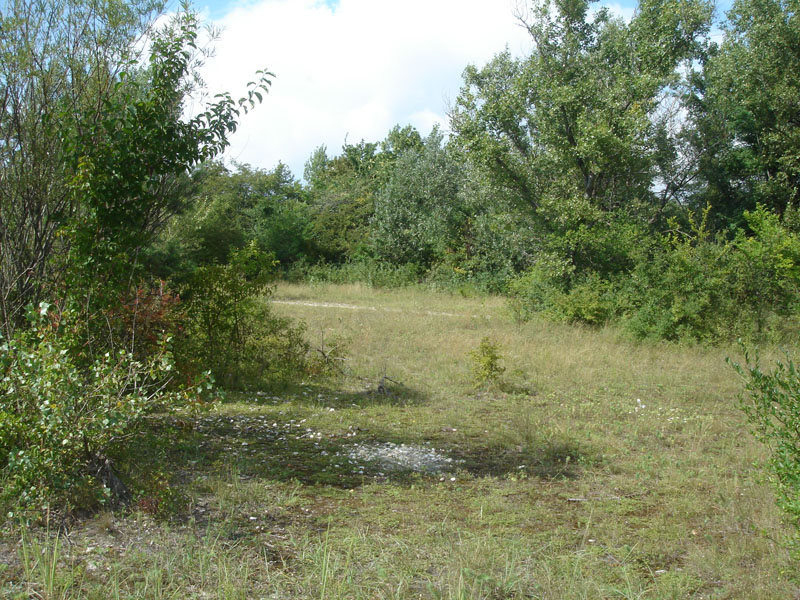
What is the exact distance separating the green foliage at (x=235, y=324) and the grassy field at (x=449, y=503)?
0.73 metres

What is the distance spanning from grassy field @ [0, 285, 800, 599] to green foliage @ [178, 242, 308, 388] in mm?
729

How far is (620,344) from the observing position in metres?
13.5

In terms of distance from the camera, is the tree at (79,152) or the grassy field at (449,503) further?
the tree at (79,152)

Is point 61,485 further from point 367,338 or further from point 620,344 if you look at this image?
point 620,344

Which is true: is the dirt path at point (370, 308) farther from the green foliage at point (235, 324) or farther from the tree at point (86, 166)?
the tree at point (86, 166)

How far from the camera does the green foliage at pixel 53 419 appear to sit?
13.8ft

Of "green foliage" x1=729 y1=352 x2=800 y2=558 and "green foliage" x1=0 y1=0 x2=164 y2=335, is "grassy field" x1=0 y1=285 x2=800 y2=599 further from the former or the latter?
"green foliage" x1=0 y1=0 x2=164 y2=335

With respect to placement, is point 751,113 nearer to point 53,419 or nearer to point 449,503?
point 449,503

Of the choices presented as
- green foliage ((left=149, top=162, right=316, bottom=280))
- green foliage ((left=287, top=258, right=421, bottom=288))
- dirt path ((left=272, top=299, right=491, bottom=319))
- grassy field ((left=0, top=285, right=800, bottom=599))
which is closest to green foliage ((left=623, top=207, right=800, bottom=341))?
grassy field ((left=0, top=285, right=800, bottom=599))

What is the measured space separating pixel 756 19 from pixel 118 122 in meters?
21.8

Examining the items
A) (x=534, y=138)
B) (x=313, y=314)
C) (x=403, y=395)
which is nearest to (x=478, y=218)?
(x=534, y=138)

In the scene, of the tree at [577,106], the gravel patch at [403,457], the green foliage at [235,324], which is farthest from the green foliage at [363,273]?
the gravel patch at [403,457]

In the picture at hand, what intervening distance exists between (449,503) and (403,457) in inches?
52.1

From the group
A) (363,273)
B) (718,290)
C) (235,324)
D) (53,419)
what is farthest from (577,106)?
(53,419)
